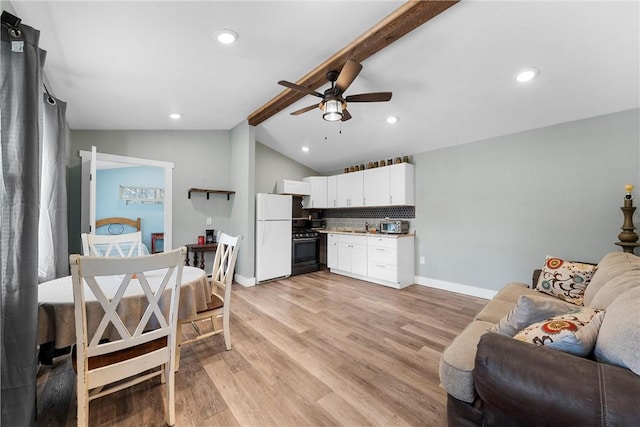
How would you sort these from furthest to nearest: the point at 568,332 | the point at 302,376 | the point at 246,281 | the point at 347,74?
the point at 246,281
the point at 347,74
the point at 302,376
the point at 568,332

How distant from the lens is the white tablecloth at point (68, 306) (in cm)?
144

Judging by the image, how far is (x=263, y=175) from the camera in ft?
17.4

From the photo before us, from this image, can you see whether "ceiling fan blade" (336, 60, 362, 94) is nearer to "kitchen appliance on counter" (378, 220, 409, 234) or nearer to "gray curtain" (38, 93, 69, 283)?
"gray curtain" (38, 93, 69, 283)

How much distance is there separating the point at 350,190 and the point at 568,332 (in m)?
4.20

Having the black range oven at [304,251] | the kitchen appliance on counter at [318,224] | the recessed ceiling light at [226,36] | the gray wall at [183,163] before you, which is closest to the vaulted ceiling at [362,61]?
the recessed ceiling light at [226,36]

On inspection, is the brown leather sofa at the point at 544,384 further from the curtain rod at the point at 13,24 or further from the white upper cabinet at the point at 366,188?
the white upper cabinet at the point at 366,188

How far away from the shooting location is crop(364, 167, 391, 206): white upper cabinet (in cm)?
459

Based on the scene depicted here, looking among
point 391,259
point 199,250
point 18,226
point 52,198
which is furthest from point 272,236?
point 18,226

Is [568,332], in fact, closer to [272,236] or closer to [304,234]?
[272,236]

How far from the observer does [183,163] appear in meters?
4.34

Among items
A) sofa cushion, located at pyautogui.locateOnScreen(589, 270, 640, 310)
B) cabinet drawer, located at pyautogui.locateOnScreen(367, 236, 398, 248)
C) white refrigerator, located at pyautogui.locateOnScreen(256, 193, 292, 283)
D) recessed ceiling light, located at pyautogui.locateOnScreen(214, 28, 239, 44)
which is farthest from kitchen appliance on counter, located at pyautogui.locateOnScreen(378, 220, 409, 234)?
recessed ceiling light, located at pyautogui.locateOnScreen(214, 28, 239, 44)

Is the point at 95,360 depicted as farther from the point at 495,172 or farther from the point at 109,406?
the point at 495,172

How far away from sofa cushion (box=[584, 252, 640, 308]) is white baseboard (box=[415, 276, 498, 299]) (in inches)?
68.2

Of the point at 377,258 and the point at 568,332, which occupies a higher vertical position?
the point at 568,332
